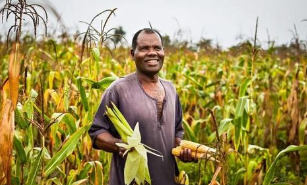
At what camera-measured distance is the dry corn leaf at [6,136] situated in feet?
5.71

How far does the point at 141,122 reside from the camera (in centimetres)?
215

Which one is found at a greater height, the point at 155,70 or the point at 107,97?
the point at 155,70

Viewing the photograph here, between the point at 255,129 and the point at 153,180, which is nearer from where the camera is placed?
the point at 153,180

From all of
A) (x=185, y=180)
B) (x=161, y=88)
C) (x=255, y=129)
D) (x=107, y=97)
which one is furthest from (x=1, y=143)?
(x=255, y=129)

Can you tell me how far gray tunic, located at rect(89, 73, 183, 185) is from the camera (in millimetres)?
2158

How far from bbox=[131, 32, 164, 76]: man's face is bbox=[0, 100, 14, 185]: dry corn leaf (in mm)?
735

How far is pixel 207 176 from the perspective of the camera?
3992 mm

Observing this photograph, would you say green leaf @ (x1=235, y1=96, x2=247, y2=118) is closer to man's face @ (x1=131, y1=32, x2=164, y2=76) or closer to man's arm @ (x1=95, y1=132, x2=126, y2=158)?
man's face @ (x1=131, y1=32, x2=164, y2=76)

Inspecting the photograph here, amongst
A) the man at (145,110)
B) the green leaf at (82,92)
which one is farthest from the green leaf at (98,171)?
the man at (145,110)

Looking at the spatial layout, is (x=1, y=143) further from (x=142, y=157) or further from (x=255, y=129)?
(x=255, y=129)

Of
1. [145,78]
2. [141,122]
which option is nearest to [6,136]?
[141,122]

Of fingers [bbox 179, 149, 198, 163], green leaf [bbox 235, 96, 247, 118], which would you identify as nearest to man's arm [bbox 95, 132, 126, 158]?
fingers [bbox 179, 149, 198, 163]

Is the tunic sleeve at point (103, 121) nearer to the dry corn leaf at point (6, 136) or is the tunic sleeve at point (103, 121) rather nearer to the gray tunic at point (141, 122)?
the gray tunic at point (141, 122)

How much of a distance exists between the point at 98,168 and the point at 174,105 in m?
0.78
